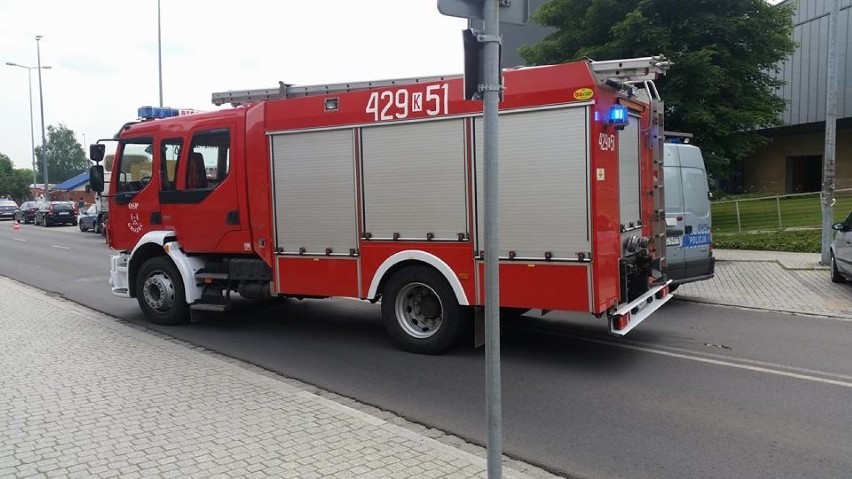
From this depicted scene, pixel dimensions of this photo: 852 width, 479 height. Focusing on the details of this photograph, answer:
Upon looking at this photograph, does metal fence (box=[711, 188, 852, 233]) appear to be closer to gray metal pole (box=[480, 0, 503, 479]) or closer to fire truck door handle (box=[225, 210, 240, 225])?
fire truck door handle (box=[225, 210, 240, 225])

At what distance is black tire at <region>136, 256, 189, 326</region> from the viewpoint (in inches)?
340

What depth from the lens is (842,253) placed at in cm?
1092

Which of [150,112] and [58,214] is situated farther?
[58,214]

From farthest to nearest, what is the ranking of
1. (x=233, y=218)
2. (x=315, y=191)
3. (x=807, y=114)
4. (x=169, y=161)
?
(x=807, y=114), (x=169, y=161), (x=233, y=218), (x=315, y=191)

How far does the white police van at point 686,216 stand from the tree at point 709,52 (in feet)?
20.5

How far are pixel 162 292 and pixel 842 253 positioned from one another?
10739 mm

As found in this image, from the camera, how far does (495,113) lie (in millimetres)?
3025

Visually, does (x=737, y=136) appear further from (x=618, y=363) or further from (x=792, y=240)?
(x=618, y=363)

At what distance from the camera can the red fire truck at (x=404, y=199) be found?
19.7 ft

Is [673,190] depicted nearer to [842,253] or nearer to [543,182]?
Result: [842,253]

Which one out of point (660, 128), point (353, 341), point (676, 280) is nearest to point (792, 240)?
point (676, 280)

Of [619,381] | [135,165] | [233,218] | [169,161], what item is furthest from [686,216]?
[135,165]

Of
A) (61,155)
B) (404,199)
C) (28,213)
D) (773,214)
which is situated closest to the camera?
(404,199)

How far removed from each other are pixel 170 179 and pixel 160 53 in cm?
2331
